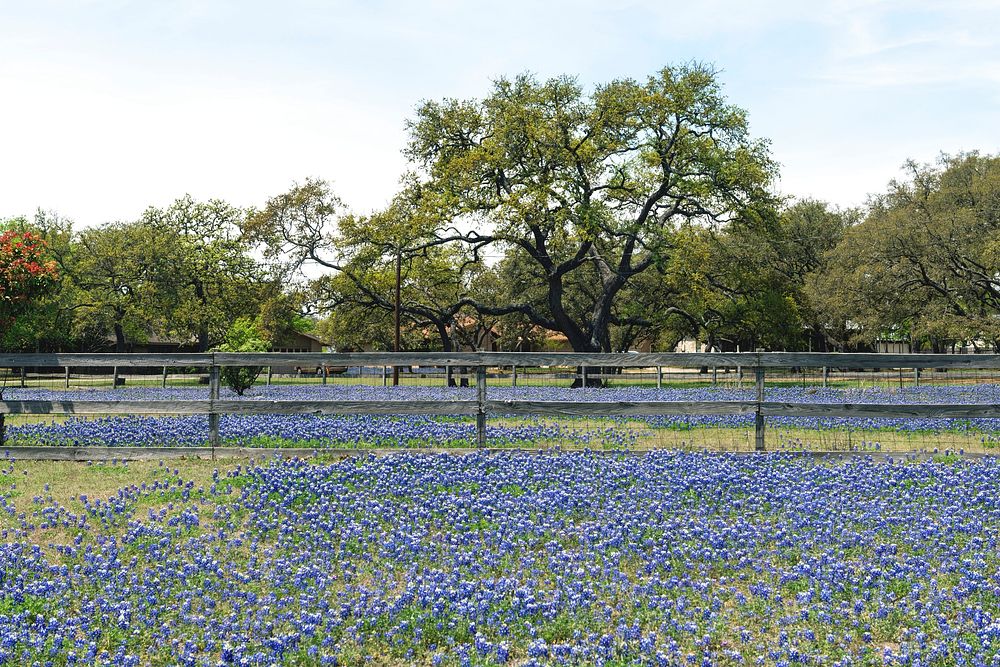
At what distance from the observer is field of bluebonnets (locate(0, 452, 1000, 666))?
5.07 metres

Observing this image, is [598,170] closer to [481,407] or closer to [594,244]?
[594,244]

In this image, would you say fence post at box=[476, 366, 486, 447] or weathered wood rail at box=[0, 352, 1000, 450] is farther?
fence post at box=[476, 366, 486, 447]

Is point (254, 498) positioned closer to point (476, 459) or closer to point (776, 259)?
point (476, 459)

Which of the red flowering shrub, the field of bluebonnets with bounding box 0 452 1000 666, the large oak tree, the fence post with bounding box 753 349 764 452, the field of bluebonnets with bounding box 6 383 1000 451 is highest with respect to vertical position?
the large oak tree

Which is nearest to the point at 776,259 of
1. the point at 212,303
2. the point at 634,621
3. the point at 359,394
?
the point at 212,303

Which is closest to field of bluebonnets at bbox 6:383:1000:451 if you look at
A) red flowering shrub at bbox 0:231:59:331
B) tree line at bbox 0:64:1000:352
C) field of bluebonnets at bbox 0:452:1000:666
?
red flowering shrub at bbox 0:231:59:331

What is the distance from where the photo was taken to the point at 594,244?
40344 millimetres

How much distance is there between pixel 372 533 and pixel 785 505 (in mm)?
3728

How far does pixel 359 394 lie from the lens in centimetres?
2369

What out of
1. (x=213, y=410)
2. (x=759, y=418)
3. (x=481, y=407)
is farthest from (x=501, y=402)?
(x=213, y=410)

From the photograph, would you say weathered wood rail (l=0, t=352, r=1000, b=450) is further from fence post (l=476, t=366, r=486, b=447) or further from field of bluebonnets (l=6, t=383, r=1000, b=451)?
field of bluebonnets (l=6, t=383, r=1000, b=451)

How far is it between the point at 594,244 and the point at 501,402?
29.6m

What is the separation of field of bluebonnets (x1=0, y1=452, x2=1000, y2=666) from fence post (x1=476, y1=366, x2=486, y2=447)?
1.55 meters

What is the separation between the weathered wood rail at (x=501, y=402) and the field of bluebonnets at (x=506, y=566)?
1.36 meters
